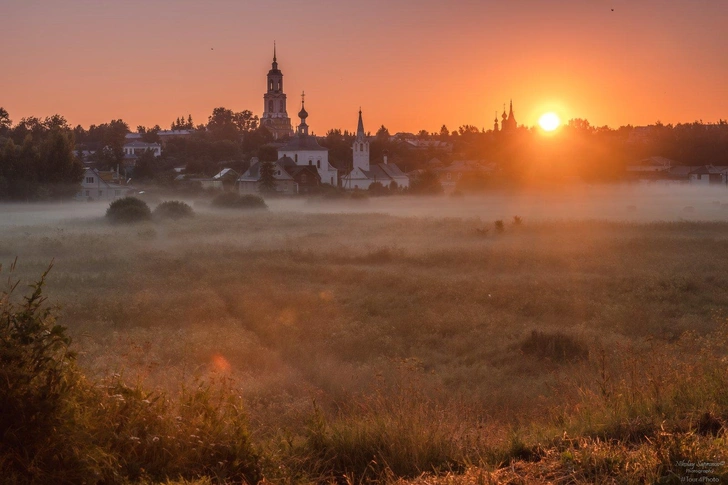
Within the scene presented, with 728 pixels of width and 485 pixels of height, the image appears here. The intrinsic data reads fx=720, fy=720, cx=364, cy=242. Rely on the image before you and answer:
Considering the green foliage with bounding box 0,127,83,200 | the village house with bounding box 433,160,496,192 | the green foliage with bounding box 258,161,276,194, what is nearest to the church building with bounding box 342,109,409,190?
the village house with bounding box 433,160,496,192

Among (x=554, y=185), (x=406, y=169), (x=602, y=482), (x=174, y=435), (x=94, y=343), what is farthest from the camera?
(x=406, y=169)

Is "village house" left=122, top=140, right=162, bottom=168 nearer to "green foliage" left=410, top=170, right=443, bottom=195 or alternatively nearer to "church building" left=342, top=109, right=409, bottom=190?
"church building" left=342, top=109, right=409, bottom=190

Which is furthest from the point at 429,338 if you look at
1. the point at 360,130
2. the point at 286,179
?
the point at 360,130

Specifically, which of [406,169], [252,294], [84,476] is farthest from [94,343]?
[406,169]

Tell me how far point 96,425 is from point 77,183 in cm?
6513

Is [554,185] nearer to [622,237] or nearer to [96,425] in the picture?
[622,237]

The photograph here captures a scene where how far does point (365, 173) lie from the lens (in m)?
93.2

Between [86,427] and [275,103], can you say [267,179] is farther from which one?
[86,427]

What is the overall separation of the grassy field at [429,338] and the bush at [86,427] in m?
0.47

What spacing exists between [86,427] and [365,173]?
88.7 meters

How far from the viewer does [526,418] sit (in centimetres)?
863

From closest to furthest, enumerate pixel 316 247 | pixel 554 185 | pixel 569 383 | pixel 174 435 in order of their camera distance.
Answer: pixel 174 435
pixel 569 383
pixel 316 247
pixel 554 185

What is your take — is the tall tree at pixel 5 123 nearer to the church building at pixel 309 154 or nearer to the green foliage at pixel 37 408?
the church building at pixel 309 154

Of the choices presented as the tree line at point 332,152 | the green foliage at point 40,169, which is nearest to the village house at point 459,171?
the tree line at point 332,152
